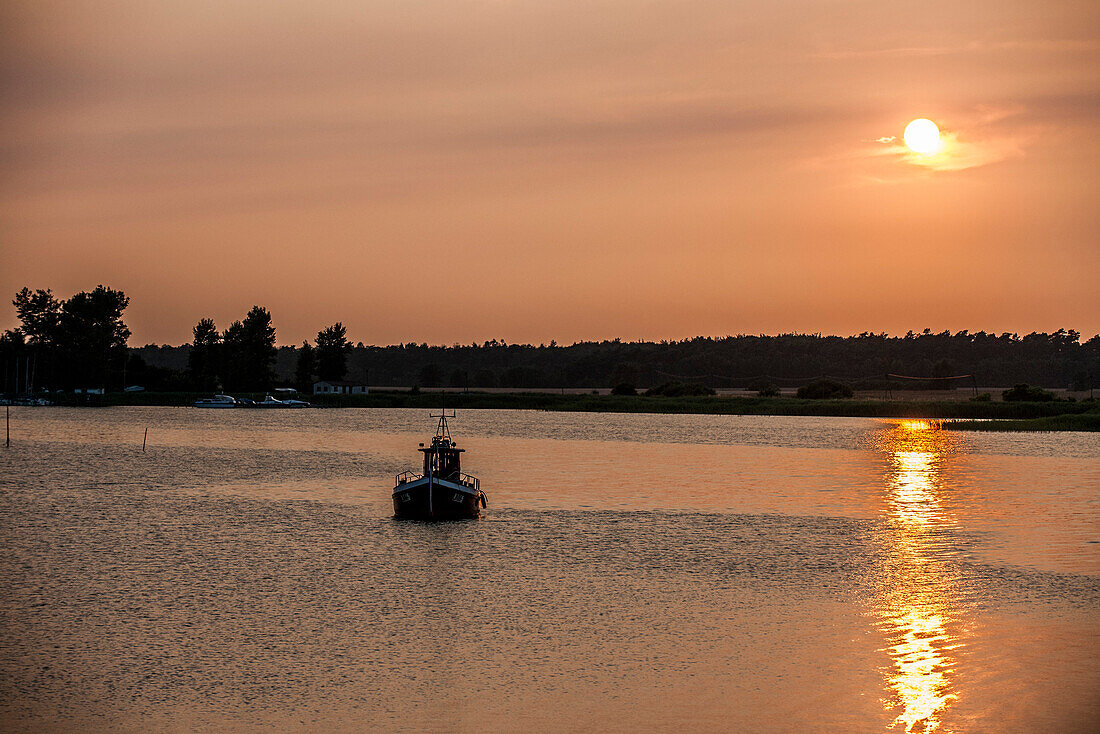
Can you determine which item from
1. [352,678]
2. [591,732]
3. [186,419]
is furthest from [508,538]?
[186,419]

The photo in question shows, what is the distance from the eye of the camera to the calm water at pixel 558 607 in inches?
883

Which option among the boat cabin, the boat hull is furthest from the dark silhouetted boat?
the boat cabin

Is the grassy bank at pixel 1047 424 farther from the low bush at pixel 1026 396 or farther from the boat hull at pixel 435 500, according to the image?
the boat hull at pixel 435 500

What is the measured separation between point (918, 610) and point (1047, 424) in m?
114

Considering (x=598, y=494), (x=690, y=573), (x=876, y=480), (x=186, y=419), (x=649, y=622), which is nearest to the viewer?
(x=649, y=622)

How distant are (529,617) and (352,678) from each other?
759cm

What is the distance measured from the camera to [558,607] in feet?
106

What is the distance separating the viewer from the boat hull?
53875 mm

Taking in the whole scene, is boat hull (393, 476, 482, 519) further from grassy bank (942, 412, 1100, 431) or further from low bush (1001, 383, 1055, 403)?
low bush (1001, 383, 1055, 403)

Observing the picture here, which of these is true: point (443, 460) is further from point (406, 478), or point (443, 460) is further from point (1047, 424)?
point (1047, 424)

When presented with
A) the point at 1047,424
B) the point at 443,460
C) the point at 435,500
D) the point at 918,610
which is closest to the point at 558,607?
the point at 918,610

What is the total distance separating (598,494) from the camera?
67.6 meters

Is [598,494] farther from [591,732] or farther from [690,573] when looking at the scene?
[591,732]

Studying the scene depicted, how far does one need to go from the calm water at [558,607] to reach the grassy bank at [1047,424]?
5892 cm
